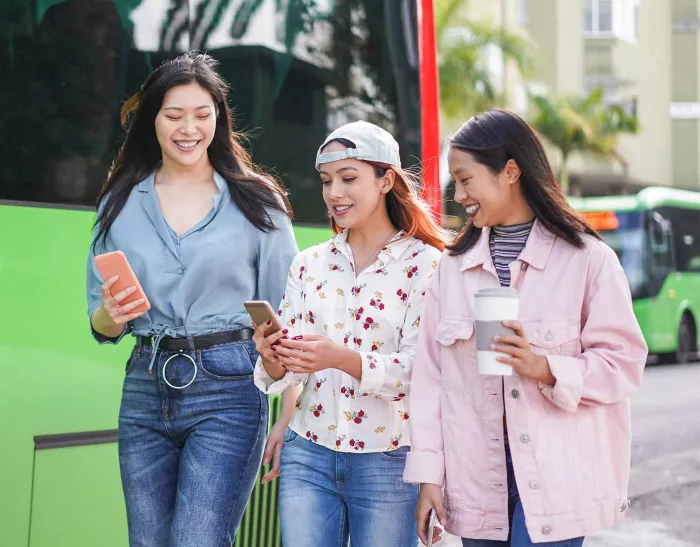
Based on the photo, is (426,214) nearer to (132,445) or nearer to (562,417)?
(562,417)

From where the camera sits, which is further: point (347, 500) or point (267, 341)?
point (347, 500)

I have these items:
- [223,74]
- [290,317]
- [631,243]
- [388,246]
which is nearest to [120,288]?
[290,317]

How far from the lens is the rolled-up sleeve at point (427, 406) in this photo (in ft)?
10.6

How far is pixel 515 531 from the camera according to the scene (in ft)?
10.2

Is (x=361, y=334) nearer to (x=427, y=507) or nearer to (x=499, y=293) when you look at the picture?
(x=427, y=507)

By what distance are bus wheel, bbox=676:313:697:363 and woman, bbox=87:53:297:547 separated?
65.0 ft

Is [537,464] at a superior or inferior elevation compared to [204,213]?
inferior

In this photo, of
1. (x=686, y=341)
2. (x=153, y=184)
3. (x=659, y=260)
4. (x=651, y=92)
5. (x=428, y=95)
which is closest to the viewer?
(x=153, y=184)

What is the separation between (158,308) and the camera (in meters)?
3.65

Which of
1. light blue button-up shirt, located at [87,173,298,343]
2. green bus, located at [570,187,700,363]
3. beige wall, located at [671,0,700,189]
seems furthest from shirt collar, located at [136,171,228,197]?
beige wall, located at [671,0,700,189]

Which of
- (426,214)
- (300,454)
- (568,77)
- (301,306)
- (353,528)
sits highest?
(568,77)

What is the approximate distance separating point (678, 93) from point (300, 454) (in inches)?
1677

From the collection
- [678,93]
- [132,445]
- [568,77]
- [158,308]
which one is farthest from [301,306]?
[678,93]

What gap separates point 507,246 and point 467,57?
1144 inches
